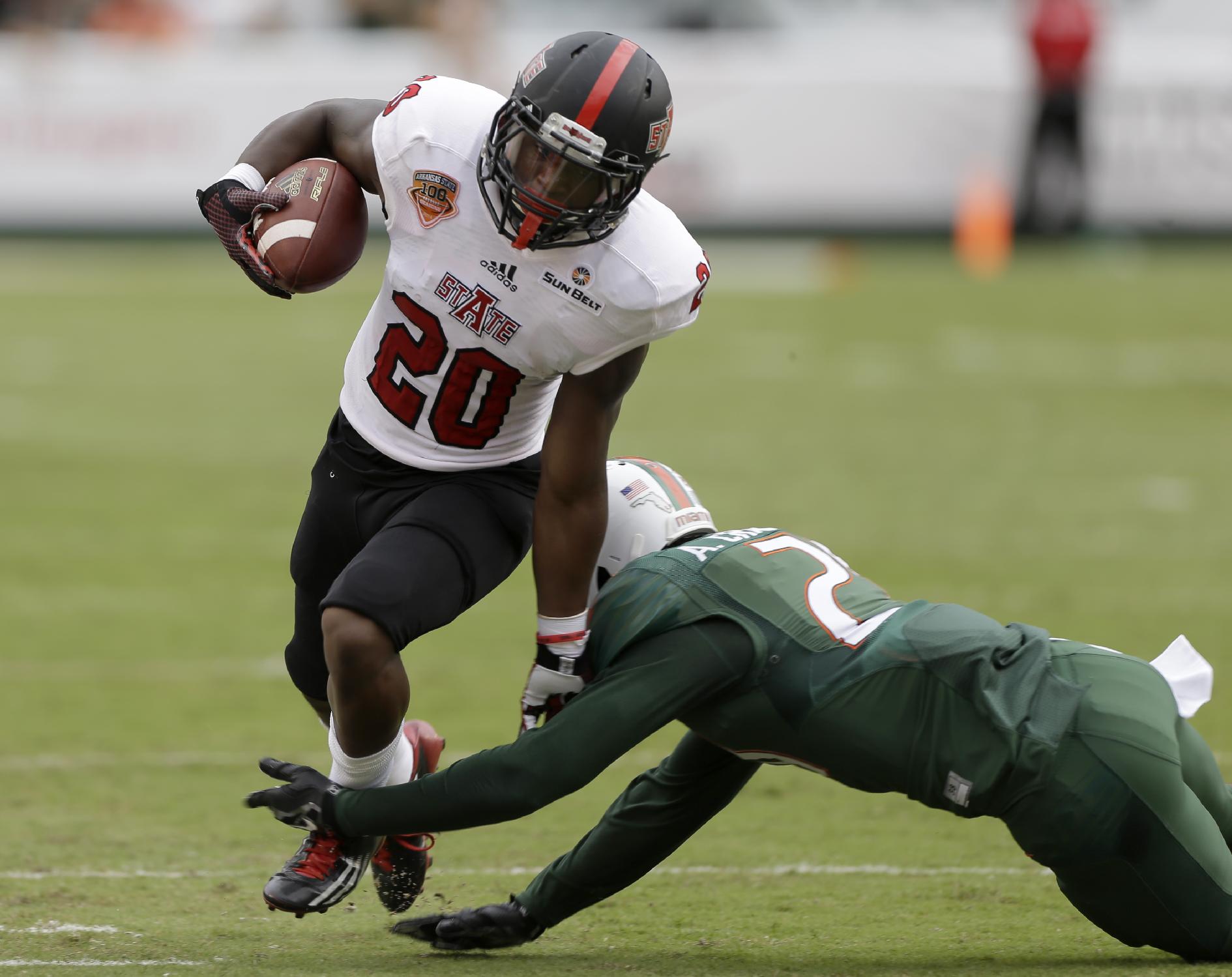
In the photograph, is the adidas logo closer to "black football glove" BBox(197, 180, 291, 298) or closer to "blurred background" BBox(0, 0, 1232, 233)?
"black football glove" BBox(197, 180, 291, 298)

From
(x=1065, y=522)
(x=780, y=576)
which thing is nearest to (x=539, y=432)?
(x=780, y=576)

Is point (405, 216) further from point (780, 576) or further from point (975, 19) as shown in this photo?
point (975, 19)

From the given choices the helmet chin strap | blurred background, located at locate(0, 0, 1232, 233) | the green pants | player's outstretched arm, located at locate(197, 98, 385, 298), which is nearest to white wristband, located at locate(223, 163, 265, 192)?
player's outstretched arm, located at locate(197, 98, 385, 298)

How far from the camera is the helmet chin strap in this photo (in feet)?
12.4

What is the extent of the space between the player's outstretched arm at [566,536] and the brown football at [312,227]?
0.66 metres

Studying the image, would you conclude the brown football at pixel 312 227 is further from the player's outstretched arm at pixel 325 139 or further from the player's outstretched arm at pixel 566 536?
the player's outstretched arm at pixel 566 536

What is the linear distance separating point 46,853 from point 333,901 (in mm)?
1151

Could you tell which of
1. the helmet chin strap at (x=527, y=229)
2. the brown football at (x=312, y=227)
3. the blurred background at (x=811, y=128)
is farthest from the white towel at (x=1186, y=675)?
the blurred background at (x=811, y=128)

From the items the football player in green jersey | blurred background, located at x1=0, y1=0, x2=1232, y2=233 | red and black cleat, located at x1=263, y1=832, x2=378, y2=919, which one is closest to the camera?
the football player in green jersey

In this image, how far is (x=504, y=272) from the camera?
3912 millimetres

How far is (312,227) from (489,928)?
1.46 metres

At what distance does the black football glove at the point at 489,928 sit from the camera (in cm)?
385

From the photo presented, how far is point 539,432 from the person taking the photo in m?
4.26

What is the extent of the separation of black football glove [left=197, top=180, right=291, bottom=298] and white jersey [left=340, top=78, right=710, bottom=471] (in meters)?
0.24
